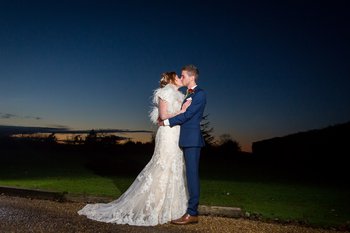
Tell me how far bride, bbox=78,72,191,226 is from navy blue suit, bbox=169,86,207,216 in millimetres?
342

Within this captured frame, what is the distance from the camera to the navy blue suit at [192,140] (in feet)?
23.6

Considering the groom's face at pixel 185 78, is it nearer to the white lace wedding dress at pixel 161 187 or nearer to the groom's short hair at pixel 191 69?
the groom's short hair at pixel 191 69

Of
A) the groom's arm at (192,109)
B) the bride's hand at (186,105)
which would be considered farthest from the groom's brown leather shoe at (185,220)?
the bride's hand at (186,105)

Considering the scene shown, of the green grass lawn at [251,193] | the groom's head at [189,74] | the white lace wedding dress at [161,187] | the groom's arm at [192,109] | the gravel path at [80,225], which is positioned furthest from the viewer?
the green grass lawn at [251,193]

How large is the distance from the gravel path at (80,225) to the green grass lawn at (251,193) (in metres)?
0.92

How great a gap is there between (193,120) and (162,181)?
54.5 inches

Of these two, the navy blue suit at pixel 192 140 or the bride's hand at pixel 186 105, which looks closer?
the navy blue suit at pixel 192 140

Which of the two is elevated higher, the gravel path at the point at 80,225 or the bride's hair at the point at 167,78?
the bride's hair at the point at 167,78

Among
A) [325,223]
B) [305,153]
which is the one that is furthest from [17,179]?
[305,153]

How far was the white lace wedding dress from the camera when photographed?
24.7 feet

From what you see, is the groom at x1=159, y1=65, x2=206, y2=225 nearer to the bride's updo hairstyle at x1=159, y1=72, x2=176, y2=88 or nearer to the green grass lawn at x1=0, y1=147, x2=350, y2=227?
the bride's updo hairstyle at x1=159, y1=72, x2=176, y2=88

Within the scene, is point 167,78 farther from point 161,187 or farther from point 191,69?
point 161,187

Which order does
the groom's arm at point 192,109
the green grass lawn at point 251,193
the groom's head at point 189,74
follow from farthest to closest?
the green grass lawn at point 251,193, the groom's head at point 189,74, the groom's arm at point 192,109

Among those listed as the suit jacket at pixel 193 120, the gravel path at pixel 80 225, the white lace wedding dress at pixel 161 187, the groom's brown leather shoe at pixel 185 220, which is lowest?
the gravel path at pixel 80 225
